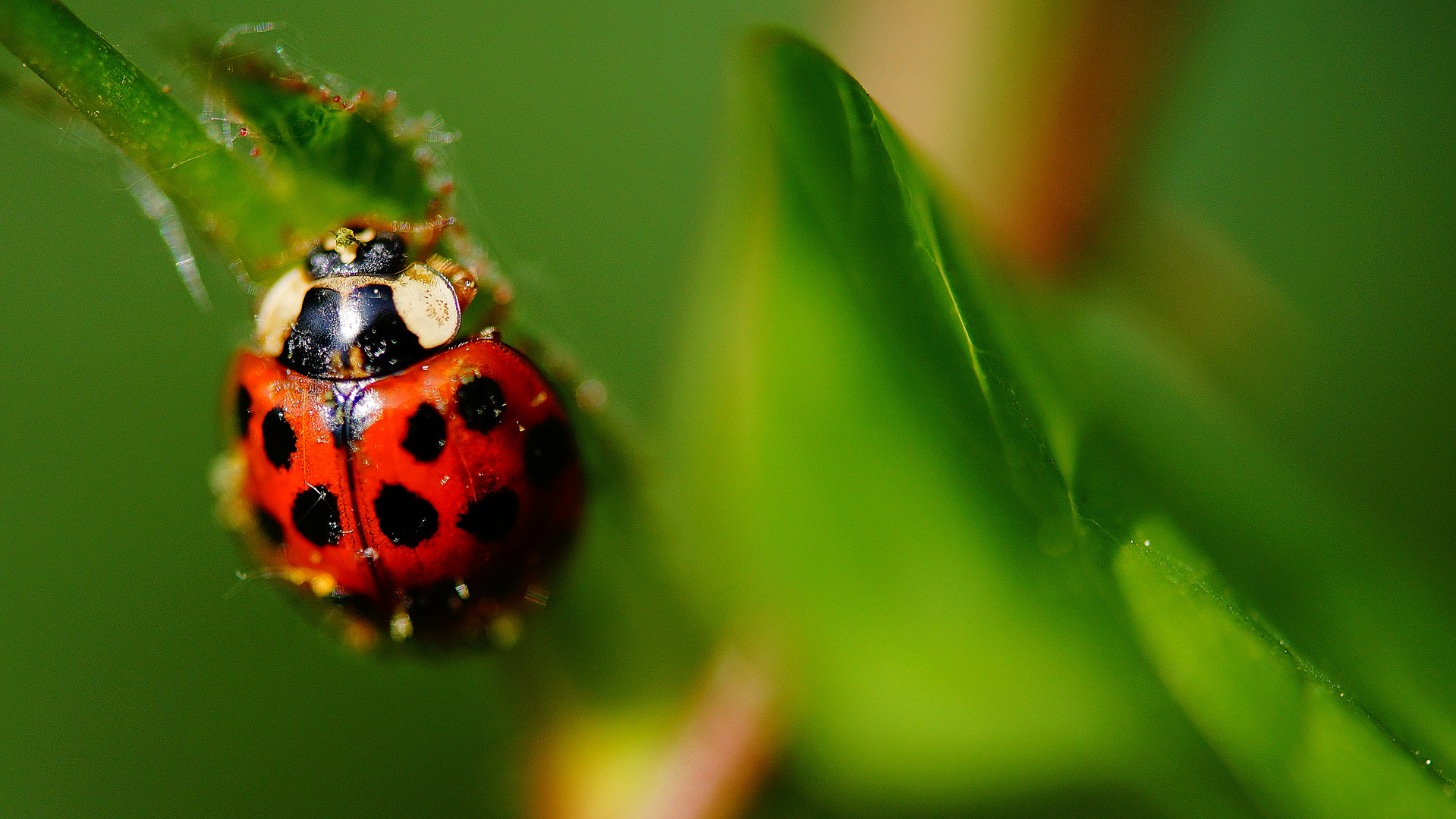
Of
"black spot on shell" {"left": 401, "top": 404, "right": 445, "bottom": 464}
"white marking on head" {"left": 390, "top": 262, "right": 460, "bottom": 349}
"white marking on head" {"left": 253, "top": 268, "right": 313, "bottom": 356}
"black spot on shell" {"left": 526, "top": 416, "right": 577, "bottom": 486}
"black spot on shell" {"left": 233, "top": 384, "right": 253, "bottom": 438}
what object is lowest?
"black spot on shell" {"left": 233, "top": 384, "right": 253, "bottom": 438}

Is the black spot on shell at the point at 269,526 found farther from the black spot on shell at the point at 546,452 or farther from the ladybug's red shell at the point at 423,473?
the black spot on shell at the point at 546,452

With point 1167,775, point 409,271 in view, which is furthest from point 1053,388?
point 409,271

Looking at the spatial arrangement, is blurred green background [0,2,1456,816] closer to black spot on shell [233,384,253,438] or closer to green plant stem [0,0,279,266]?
black spot on shell [233,384,253,438]

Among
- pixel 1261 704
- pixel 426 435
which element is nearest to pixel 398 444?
pixel 426 435

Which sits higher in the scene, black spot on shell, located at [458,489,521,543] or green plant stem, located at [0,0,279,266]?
green plant stem, located at [0,0,279,266]

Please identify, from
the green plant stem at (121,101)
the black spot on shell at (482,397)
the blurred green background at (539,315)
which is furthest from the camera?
the blurred green background at (539,315)

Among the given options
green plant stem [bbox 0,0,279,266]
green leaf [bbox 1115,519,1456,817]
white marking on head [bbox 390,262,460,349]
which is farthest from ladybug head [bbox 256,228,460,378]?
green leaf [bbox 1115,519,1456,817]

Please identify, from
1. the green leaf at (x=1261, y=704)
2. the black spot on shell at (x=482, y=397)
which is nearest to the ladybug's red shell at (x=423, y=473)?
the black spot on shell at (x=482, y=397)
